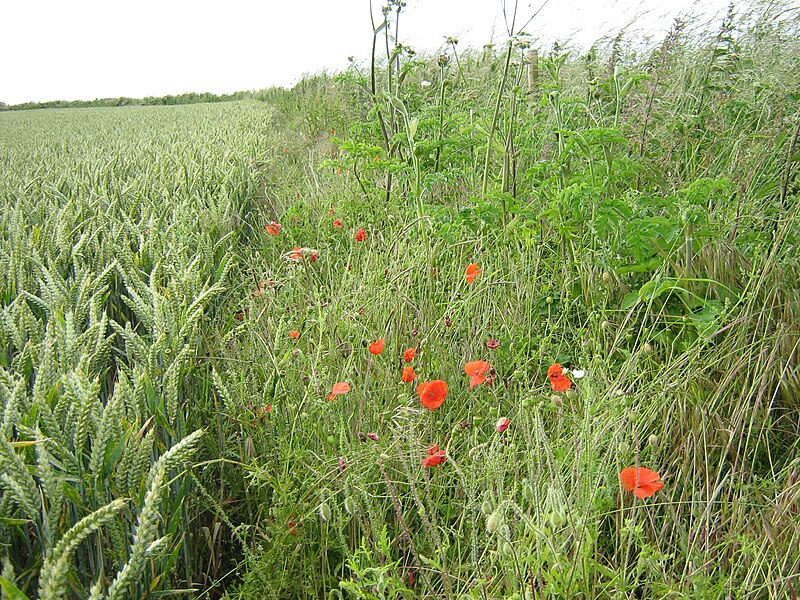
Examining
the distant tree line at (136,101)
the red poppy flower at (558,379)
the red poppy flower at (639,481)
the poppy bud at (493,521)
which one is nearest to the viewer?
the poppy bud at (493,521)

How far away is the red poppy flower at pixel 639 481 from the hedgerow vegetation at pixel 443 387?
0.04ft

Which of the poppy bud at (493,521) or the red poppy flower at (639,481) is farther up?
the poppy bud at (493,521)

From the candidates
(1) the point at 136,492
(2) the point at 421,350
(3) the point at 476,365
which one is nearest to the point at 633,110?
(2) the point at 421,350

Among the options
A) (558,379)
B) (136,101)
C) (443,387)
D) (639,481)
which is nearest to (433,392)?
(443,387)

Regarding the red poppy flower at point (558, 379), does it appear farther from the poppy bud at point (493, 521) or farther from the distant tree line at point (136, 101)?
the distant tree line at point (136, 101)

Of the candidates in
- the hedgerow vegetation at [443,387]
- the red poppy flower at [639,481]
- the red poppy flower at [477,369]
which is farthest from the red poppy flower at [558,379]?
the red poppy flower at [639,481]

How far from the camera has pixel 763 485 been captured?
4.46 feet

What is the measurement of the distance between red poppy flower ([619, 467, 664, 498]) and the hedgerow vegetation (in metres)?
0.01

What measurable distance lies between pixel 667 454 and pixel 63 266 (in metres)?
2.19

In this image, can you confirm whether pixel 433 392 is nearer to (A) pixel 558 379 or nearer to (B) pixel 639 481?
(A) pixel 558 379

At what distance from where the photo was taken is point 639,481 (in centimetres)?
105

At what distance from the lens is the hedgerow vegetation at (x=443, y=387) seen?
43.6 inches

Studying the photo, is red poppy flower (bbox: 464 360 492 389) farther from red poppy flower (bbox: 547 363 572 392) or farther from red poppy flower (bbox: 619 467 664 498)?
red poppy flower (bbox: 619 467 664 498)

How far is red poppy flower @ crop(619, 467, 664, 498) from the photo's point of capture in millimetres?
1030
